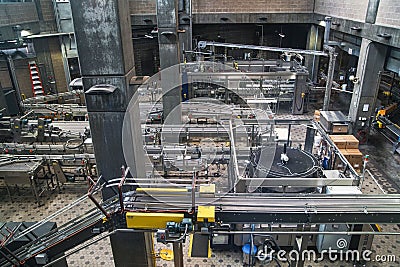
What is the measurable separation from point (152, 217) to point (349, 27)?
12104 mm

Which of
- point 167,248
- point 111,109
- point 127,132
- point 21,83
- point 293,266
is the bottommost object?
point 167,248

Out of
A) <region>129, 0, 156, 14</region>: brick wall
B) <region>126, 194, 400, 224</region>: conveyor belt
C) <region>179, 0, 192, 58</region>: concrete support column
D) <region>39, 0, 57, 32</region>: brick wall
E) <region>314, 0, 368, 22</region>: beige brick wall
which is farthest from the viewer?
<region>129, 0, 156, 14</region>: brick wall

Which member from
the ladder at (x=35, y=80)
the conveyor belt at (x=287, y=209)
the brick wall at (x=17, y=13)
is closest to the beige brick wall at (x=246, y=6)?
the brick wall at (x=17, y=13)

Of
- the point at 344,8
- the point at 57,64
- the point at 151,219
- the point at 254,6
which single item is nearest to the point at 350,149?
the point at 151,219

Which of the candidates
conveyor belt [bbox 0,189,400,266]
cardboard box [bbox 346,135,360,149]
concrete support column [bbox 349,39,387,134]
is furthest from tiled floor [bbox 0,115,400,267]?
conveyor belt [bbox 0,189,400,266]

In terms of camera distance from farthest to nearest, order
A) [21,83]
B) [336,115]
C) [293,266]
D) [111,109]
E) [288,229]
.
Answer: [21,83], [336,115], [288,229], [293,266], [111,109]

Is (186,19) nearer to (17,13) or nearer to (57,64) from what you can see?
(17,13)

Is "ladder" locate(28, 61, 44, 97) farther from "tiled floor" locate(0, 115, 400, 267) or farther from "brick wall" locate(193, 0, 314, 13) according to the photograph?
"brick wall" locate(193, 0, 314, 13)

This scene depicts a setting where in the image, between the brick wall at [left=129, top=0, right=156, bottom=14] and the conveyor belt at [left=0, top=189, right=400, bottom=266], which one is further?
the brick wall at [left=129, top=0, right=156, bottom=14]

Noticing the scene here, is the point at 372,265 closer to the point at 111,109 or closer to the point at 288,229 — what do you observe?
the point at 288,229

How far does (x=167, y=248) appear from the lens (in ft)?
22.7

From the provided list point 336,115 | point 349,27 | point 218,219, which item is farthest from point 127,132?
point 349,27

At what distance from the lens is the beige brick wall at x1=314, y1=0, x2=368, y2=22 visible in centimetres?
1168

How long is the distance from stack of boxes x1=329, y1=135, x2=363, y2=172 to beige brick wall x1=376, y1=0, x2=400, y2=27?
3.81 metres
